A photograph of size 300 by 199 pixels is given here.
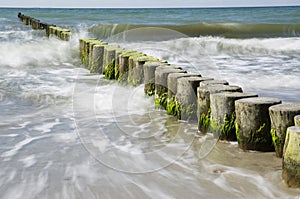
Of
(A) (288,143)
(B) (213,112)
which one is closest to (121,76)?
(B) (213,112)

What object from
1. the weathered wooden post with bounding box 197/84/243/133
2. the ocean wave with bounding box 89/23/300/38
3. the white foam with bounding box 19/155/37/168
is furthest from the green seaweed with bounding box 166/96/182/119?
the ocean wave with bounding box 89/23/300/38

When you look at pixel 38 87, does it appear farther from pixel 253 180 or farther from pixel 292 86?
pixel 253 180

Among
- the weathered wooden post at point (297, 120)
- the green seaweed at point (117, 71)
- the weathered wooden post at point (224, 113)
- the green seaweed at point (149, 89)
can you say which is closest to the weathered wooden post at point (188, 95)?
the weathered wooden post at point (224, 113)

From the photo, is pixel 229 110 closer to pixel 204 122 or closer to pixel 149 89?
pixel 204 122

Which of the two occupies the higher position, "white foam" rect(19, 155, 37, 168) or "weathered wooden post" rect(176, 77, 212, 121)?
"weathered wooden post" rect(176, 77, 212, 121)

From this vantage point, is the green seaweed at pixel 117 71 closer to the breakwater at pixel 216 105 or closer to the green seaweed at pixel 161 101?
the breakwater at pixel 216 105

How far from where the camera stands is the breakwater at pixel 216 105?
12.7 feet

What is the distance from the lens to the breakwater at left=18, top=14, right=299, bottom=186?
3857 millimetres

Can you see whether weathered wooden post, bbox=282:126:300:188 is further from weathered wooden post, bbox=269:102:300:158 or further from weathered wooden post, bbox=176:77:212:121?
weathered wooden post, bbox=176:77:212:121

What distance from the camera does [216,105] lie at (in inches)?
170

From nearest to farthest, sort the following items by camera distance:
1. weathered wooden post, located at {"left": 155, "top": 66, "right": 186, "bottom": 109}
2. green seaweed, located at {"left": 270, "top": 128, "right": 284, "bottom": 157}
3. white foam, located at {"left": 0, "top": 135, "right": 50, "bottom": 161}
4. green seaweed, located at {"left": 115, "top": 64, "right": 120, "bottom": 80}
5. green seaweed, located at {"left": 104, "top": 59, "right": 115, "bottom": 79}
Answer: green seaweed, located at {"left": 270, "top": 128, "right": 284, "bottom": 157} → white foam, located at {"left": 0, "top": 135, "right": 50, "bottom": 161} → weathered wooden post, located at {"left": 155, "top": 66, "right": 186, "bottom": 109} → green seaweed, located at {"left": 115, "top": 64, "right": 120, "bottom": 80} → green seaweed, located at {"left": 104, "top": 59, "right": 115, "bottom": 79}

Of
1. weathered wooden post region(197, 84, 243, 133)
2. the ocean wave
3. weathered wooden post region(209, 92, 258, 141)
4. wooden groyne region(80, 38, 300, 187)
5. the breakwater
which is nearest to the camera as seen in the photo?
wooden groyne region(80, 38, 300, 187)

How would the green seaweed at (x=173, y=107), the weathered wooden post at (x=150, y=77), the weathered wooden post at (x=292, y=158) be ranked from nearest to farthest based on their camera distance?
the weathered wooden post at (x=292, y=158)
the green seaweed at (x=173, y=107)
the weathered wooden post at (x=150, y=77)

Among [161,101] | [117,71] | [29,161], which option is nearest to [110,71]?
[117,71]
